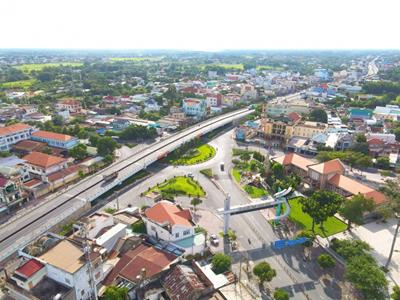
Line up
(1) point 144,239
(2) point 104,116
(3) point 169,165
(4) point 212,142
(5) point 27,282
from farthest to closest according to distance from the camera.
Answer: (2) point 104,116 → (4) point 212,142 → (3) point 169,165 → (1) point 144,239 → (5) point 27,282

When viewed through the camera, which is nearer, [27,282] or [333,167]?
[27,282]

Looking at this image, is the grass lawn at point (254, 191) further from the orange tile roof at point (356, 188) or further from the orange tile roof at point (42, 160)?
the orange tile roof at point (42, 160)

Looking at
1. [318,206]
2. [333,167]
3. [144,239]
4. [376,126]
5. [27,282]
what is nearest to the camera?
[27,282]

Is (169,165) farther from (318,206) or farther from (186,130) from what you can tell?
(318,206)

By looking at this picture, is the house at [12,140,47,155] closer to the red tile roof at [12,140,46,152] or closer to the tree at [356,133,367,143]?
the red tile roof at [12,140,46,152]

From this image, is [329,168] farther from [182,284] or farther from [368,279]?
[182,284]

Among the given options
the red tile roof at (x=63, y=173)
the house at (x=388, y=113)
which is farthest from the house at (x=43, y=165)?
the house at (x=388, y=113)

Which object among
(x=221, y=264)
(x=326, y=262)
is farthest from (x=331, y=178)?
(x=221, y=264)

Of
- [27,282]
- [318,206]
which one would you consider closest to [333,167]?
[318,206]

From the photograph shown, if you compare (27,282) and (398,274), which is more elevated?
(27,282)
